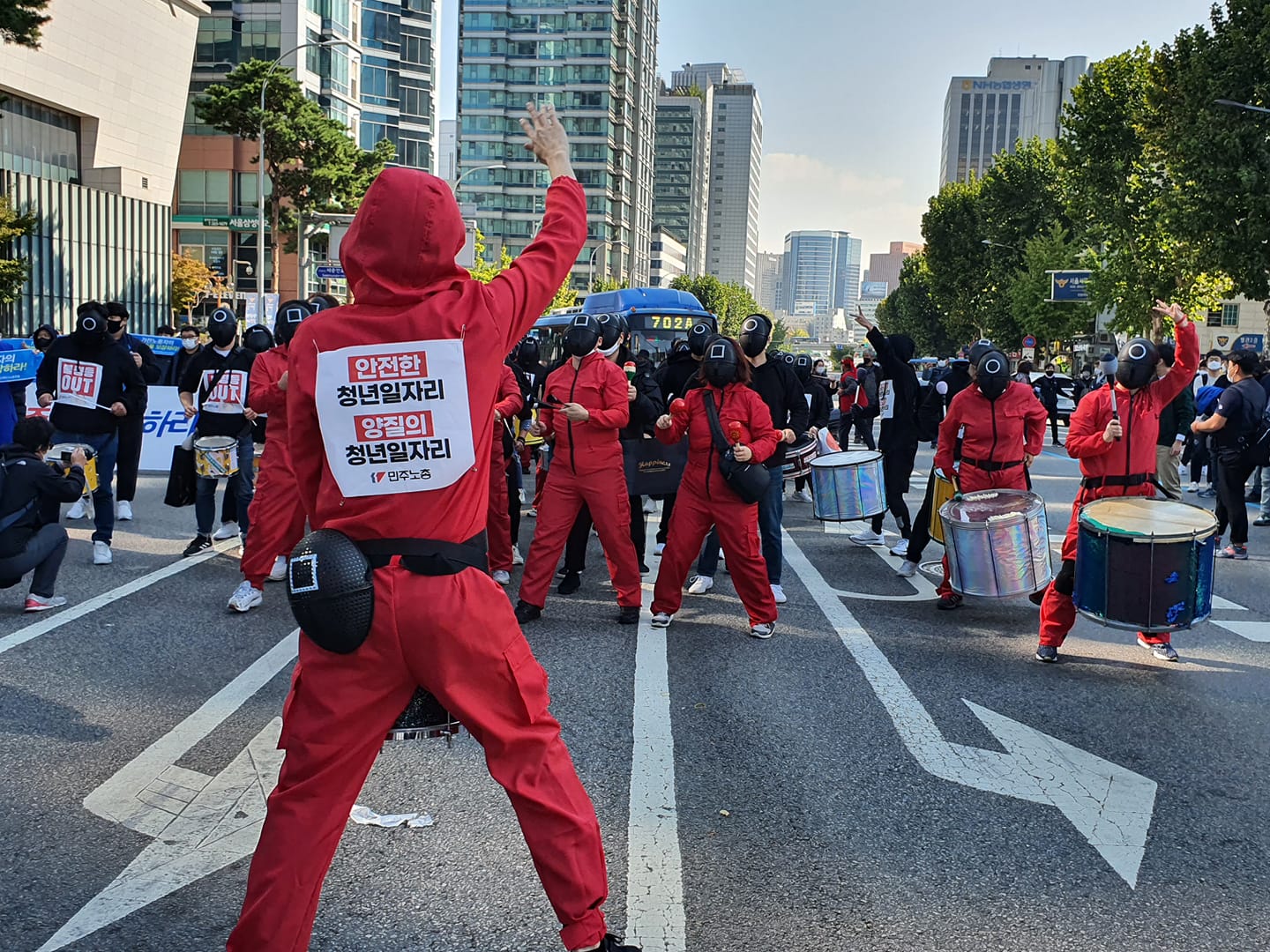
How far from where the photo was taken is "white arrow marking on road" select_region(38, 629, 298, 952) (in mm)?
3504

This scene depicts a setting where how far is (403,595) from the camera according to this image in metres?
2.79

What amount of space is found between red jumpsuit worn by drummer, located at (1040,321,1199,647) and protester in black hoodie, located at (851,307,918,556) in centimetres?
349

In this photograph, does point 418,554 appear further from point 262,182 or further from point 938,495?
point 262,182

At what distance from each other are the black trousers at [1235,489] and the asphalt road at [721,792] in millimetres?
3912

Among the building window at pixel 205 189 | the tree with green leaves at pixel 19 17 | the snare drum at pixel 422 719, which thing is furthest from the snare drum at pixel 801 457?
the building window at pixel 205 189

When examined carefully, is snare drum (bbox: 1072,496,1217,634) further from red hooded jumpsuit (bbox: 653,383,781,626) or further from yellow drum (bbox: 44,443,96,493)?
yellow drum (bbox: 44,443,96,493)

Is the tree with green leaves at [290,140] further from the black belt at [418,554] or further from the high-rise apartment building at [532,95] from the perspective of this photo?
the high-rise apartment building at [532,95]

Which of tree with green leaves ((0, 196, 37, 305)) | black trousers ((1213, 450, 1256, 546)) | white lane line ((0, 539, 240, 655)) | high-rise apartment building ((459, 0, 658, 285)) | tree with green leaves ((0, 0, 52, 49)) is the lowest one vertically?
white lane line ((0, 539, 240, 655))

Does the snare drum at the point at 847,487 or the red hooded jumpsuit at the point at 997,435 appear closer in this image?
the red hooded jumpsuit at the point at 997,435

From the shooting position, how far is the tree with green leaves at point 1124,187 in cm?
3959

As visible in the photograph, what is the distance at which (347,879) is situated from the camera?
12.0ft

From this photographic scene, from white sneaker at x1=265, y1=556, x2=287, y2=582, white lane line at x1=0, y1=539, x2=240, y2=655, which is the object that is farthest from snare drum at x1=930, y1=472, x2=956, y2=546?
white lane line at x1=0, y1=539, x2=240, y2=655

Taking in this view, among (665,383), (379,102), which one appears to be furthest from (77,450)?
(379,102)

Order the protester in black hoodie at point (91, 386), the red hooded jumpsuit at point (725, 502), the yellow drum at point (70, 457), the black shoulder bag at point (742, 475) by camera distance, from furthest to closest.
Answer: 1. the protester in black hoodie at point (91, 386)
2. the yellow drum at point (70, 457)
3. the red hooded jumpsuit at point (725, 502)
4. the black shoulder bag at point (742, 475)
